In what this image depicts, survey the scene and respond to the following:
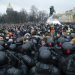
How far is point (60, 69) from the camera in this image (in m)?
8.81

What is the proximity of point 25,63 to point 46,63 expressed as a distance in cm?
137

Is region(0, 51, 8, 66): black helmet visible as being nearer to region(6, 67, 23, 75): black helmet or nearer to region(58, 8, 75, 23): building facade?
region(6, 67, 23, 75): black helmet

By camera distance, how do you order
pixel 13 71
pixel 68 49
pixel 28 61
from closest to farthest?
pixel 13 71, pixel 68 49, pixel 28 61

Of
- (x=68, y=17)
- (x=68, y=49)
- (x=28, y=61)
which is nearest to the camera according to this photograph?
(x=68, y=49)

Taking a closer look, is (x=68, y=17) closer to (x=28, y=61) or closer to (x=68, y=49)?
(x=28, y=61)

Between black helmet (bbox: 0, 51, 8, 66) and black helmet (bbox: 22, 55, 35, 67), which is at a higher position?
black helmet (bbox: 0, 51, 8, 66)

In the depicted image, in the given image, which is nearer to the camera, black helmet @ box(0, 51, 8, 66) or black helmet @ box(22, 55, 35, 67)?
black helmet @ box(0, 51, 8, 66)

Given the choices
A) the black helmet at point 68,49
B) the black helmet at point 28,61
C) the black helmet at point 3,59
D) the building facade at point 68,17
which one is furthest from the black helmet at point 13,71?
the building facade at point 68,17

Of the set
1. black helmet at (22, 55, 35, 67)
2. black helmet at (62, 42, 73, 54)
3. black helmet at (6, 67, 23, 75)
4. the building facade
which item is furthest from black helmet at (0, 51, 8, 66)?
the building facade

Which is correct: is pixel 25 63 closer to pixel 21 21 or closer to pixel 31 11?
pixel 21 21

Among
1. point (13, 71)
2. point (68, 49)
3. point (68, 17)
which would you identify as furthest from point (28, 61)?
point (68, 17)

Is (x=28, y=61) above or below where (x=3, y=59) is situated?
below

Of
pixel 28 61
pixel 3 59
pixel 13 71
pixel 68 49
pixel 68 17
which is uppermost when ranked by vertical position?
pixel 68 17

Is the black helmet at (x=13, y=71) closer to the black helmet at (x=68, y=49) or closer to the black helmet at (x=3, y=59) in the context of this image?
the black helmet at (x=3, y=59)
